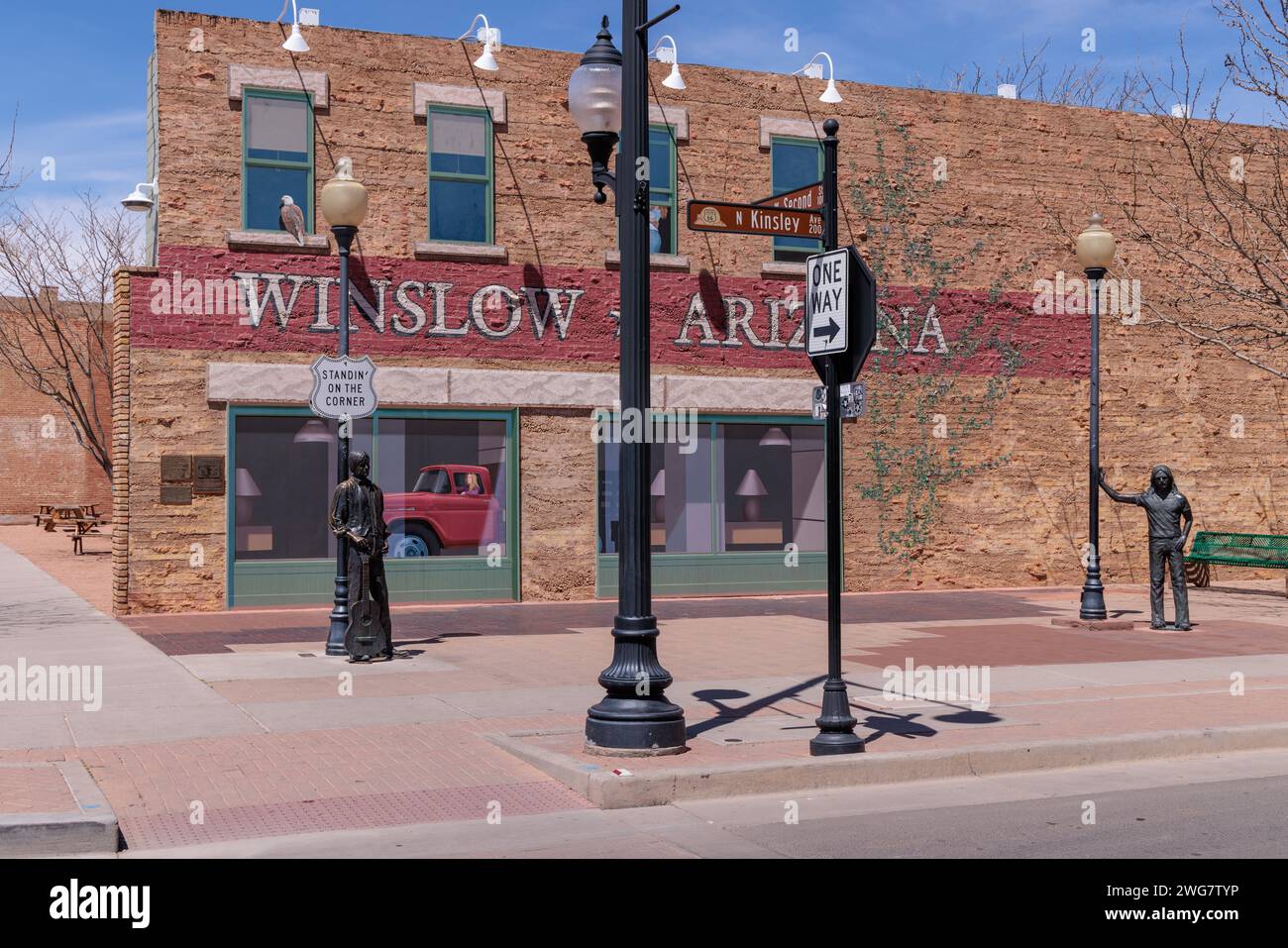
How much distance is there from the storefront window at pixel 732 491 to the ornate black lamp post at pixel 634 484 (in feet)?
36.5

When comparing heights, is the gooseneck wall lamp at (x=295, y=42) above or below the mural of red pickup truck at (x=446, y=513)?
above

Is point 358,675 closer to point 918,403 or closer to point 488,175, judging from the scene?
point 488,175

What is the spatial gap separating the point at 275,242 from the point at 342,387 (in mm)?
5400

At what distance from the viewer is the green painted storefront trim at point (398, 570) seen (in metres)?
18.8

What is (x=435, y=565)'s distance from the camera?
785 inches

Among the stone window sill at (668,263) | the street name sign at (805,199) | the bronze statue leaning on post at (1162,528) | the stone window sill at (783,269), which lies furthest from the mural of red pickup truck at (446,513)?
the street name sign at (805,199)

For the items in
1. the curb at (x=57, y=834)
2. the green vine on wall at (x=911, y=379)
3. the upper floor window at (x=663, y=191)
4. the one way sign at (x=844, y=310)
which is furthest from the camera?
the green vine on wall at (x=911, y=379)

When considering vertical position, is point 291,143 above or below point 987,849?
above

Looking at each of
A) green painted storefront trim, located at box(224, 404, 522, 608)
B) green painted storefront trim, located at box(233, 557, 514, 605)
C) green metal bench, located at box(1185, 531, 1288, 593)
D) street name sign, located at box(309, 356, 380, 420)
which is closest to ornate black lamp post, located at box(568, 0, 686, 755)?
street name sign, located at box(309, 356, 380, 420)

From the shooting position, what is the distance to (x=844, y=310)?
30.5ft

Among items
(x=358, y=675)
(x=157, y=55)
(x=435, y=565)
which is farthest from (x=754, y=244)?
(x=358, y=675)

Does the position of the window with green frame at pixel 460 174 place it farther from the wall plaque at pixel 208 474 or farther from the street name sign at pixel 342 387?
the street name sign at pixel 342 387

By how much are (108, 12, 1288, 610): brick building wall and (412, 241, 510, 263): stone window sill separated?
0.15 m
